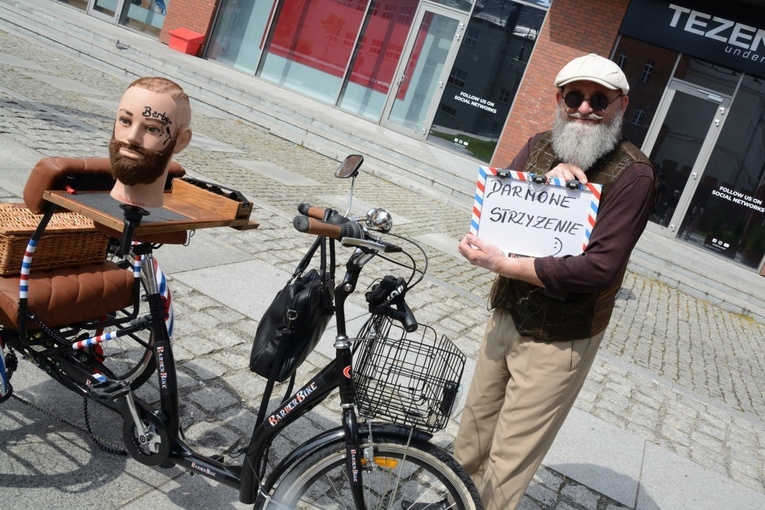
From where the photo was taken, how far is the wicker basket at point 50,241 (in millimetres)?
2881

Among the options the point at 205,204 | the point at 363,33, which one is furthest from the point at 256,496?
the point at 363,33

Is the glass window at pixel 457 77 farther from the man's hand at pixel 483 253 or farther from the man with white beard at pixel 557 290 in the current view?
the man's hand at pixel 483 253

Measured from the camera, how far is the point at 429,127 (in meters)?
16.0

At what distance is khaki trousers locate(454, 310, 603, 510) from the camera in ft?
8.86

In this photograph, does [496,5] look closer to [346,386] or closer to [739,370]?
Result: [739,370]

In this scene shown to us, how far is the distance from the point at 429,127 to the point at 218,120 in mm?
5094

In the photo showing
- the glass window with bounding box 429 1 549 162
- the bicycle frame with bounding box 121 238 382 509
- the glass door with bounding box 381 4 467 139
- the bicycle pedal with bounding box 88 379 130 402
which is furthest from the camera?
the glass door with bounding box 381 4 467 139

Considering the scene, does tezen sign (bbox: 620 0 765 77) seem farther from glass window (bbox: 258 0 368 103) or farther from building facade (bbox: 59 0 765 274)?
glass window (bbox: 258 0 368 103)

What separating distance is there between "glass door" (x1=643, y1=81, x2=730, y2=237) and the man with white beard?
1173cm

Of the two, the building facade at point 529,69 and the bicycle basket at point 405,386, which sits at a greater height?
the building facade at point 529,69

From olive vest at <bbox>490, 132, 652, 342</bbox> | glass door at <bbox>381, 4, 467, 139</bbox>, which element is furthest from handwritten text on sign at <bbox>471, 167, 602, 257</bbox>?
glass door at <bbox>381, 4, 467, 139</bbox>

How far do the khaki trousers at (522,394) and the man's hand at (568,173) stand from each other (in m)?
0.62

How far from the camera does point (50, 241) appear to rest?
299 centimetres

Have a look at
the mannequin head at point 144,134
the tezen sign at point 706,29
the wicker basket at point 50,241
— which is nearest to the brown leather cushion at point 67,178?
the mannequin head at point 144,134
